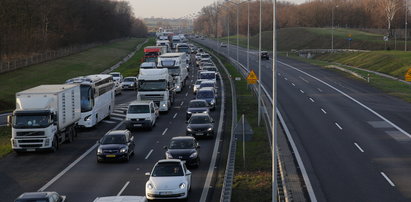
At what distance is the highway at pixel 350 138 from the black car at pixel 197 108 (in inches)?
225

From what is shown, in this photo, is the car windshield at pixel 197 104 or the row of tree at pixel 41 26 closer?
the car windshield at pixel 197 104

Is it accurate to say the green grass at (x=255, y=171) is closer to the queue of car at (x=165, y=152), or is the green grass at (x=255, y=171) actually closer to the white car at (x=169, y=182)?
the white car at (x=169, y=182)

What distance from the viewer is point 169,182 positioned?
21016mm

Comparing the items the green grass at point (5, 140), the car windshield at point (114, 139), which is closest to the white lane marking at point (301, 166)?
the car windshield at point (114, 139)

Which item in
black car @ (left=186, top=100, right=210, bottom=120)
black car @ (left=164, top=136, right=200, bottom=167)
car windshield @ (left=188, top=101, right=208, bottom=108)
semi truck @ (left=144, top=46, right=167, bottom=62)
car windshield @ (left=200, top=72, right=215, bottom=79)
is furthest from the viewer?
semi truck @ (left=144, top=46, right=167, bottom=62)

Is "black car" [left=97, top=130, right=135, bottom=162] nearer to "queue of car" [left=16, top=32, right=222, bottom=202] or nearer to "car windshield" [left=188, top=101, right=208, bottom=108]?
"queue of car" [left=16, top=32, right=222, bottom=202]

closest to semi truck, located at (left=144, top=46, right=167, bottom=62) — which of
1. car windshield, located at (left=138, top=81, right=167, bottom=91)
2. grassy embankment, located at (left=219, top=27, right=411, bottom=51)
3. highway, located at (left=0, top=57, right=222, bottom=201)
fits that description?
car windshield, located at (left=138, top=81, right=167, bottom=91)

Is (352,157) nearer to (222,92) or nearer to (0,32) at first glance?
(222,92)

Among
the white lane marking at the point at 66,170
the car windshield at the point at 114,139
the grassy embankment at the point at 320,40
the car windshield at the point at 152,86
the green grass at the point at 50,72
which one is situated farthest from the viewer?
the grassy embankment at the point at 320,40

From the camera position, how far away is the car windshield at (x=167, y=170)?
21.6 metres

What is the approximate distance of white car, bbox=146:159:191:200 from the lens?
2072cm

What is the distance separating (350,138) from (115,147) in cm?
1354

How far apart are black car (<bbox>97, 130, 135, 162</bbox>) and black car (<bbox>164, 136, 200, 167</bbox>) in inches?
98.9

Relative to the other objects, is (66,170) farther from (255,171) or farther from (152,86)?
(152,86)
